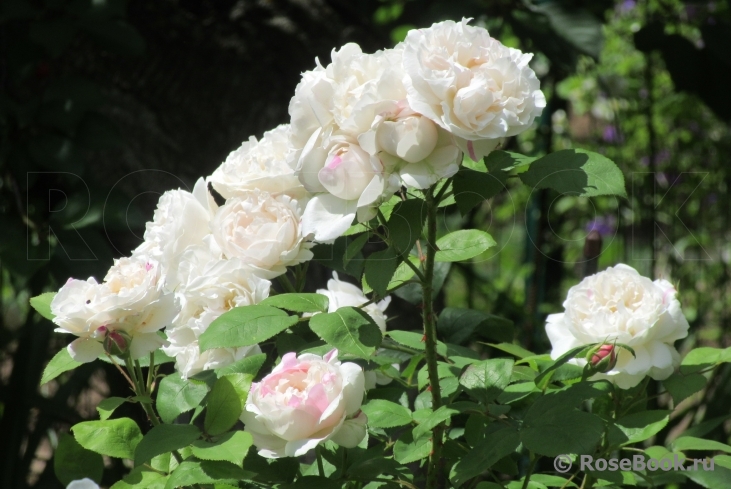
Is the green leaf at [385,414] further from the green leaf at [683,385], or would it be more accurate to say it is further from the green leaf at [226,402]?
the green leaf at [683,385]

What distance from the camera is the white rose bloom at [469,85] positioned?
53cm

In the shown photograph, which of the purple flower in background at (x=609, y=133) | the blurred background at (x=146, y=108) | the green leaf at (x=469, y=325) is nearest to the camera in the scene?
the green leaf at (x=469, y=325)

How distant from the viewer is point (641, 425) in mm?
679

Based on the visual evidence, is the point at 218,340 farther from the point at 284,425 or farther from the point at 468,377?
the point at 468,377

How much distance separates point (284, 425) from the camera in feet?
1.83

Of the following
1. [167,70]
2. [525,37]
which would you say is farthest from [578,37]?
[167,70]

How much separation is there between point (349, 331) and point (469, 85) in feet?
0.66

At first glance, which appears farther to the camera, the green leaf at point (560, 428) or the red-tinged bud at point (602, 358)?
the red-tinged bud at point (602, 358)

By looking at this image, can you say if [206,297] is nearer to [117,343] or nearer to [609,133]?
[117,343]

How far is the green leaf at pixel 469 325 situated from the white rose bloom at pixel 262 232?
25cm

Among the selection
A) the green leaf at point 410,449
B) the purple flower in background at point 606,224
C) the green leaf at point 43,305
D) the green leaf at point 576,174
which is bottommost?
the purple flower in background at point 606,224

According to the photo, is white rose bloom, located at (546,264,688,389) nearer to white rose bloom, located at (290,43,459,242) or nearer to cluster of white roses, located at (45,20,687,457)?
cluster of white roses, located at (45,20,687,457)

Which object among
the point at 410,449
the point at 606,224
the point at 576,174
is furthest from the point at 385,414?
the point at 606,224

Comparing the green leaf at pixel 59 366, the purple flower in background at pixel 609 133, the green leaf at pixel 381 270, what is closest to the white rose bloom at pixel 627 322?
the green leaf at pixel 381 270
